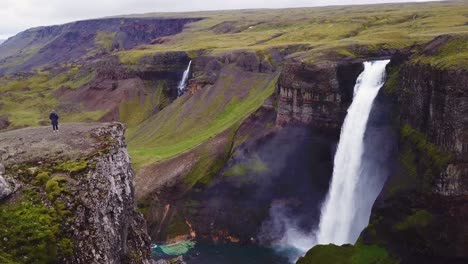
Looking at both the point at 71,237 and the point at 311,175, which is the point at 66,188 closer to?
the point at 71,237

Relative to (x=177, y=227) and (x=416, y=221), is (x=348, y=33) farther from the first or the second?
(x=416, y=221)

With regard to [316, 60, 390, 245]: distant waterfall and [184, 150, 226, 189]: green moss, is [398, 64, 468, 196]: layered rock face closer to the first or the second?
[316, 60, 390, 245]: distant waterfall

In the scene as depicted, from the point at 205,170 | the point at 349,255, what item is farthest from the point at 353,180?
the point at 205,170

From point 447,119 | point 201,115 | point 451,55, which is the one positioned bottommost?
point 201,115

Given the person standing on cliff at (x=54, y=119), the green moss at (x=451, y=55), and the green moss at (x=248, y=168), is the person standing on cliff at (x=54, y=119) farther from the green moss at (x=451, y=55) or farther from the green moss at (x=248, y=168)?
the green moss at (x=248, y=168)

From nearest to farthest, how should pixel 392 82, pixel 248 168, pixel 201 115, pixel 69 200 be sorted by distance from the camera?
1. pixel 69 200
2. pixel 392 82
3. pixel 248 168
4. pixel 201 115

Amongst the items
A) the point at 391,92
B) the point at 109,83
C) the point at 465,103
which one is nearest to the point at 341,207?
Answer: the point at 391,92

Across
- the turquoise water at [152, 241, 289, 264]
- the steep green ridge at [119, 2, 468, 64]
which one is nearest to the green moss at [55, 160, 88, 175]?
the turquoise water at [152, 241, 289, 264]
